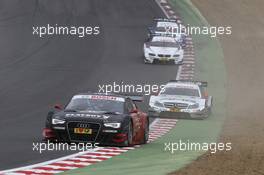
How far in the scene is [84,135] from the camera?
2081cm

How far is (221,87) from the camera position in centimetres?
4138

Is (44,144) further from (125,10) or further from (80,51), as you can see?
(125,10)

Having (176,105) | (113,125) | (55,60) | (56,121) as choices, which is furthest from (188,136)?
(55,60)

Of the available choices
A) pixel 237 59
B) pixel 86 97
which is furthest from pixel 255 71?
pixel 86 97

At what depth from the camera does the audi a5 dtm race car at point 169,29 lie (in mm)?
48781

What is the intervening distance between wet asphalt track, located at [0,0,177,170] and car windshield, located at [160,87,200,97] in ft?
11.6

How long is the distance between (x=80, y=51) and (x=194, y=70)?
5687 millimetres

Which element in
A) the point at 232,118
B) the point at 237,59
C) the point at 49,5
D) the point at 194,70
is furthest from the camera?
the point at 49,5

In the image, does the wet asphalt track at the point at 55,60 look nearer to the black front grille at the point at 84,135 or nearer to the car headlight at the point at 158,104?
the black front grille at the point at 84,135

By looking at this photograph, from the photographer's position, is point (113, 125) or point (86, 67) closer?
point (113, 125)

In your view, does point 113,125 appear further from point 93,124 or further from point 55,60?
point 55,60

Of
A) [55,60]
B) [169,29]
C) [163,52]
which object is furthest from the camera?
[169,29]

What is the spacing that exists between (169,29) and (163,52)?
15.0 ft

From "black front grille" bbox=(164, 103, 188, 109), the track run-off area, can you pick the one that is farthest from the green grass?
"black front grille" bbox=(164, 103, 188, 109)
